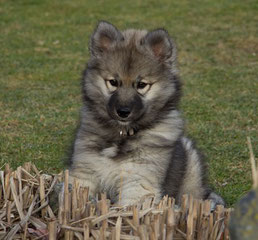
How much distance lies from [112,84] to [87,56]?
9.08m

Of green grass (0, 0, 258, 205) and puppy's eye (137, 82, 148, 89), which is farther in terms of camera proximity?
green grass (0, 0, 258, 205)

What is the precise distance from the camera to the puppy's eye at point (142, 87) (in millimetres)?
4699

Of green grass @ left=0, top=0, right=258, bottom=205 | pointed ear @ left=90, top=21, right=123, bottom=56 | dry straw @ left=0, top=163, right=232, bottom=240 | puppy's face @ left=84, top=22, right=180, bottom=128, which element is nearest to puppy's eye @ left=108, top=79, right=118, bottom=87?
puppy's face @ left=84, top=22, right=180, bottom=128

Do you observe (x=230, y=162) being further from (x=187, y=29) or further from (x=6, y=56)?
(x=187, y=29)

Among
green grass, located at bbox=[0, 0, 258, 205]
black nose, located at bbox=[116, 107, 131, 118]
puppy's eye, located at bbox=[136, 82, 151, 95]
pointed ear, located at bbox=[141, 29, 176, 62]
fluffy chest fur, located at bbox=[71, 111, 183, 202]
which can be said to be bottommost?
green grass, located at bbox=[0, 0, 258, 205]

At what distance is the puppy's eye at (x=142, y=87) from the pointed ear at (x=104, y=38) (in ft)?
1.41

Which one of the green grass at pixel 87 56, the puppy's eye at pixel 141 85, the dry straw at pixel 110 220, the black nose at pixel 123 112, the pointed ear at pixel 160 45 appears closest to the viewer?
the dry straw at pixel 110 220

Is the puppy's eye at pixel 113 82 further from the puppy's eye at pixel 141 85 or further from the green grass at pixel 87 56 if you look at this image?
the green grass at pixel 87 56

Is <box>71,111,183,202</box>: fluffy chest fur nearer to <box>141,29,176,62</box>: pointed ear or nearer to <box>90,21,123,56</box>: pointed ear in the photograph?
<box>141,29,176,62</box>: pointed ear

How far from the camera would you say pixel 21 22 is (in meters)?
17.1

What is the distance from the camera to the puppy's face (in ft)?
15.3

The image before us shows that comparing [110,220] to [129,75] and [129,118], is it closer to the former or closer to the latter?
[129,118]

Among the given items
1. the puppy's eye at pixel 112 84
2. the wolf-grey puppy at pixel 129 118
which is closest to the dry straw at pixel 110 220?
the wolf-grey puppy at pixel 129 118

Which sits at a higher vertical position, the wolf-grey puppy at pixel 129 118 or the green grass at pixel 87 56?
the wolf-grey puppy at pixel 129 118
